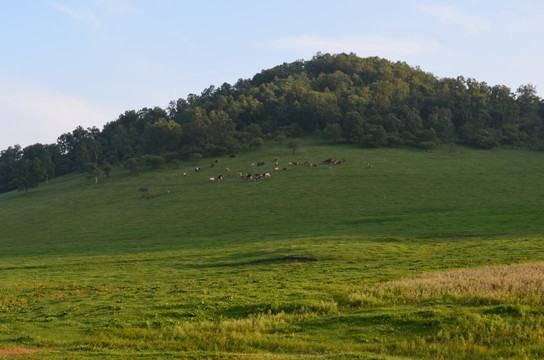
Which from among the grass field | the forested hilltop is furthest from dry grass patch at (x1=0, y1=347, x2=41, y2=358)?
the forested hilltop

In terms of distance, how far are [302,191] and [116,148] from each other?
372 ft

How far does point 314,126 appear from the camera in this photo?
16700 cm

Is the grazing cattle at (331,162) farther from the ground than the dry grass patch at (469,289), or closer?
farther from the ground

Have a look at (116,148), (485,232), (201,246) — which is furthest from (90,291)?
(116,148)

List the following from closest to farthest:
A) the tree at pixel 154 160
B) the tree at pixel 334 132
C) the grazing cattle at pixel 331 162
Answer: the grazing cattle at pixel 331 162 < the tree at pixel 154 160 < the tree at pixel 334 132

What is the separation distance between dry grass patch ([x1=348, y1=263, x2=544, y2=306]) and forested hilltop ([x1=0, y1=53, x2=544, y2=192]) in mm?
108732

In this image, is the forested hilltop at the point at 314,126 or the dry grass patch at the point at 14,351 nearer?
the dry grass patch at the point at 14,351

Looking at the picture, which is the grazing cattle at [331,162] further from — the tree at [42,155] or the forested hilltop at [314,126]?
the tree at [42,155]

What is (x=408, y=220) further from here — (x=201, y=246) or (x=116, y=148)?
(x=116, y=148)

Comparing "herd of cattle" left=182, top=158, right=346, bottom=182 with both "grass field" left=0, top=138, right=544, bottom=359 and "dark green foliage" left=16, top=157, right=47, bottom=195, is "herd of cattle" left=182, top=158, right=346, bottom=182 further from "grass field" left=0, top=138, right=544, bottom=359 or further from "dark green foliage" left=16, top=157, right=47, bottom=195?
"dark green foliage" left=16, top=157, right=47, bottom=195

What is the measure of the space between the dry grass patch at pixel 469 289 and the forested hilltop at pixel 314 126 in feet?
357

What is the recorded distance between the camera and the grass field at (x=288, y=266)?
1689 cm

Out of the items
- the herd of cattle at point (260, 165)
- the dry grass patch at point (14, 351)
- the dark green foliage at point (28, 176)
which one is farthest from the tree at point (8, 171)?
the dry grass patch at point (14, 351)

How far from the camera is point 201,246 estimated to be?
182 feet
